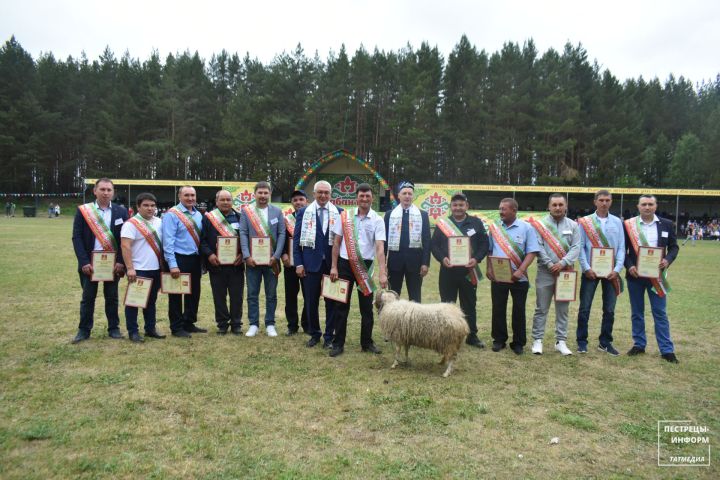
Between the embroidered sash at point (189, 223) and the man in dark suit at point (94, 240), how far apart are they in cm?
74

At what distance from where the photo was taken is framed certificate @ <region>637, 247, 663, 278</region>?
5773 millimetres

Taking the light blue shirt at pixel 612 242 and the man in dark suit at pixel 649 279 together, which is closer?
the man in dark suit at pixel 649 279

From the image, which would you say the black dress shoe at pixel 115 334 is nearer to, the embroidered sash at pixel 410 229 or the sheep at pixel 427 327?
the sheep at pixel 427 327

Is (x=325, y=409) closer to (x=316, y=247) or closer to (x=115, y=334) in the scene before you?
(x=316, y=247)

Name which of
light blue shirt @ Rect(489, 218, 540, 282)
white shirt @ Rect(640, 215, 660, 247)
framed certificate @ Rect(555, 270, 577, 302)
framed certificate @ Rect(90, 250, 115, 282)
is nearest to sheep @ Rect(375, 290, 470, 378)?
light blue shirt @ Rect(489, 218, 540, 282)

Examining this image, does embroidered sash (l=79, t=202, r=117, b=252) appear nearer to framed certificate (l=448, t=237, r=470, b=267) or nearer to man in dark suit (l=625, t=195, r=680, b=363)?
framed certificate (l=448, t=237, r=470, b=267)

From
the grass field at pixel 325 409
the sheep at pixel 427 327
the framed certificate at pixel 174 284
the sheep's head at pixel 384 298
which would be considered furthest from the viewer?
the framed certificate at pixel 174 284

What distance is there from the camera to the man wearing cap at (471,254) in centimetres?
624

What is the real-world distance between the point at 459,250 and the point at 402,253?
775 millimetres

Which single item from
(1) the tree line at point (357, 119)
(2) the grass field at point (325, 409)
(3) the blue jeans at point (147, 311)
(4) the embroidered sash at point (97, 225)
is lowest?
(2) the grass field at point (325, 409)

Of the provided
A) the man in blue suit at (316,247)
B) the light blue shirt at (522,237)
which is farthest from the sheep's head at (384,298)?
the light blue shirt at (522,237)

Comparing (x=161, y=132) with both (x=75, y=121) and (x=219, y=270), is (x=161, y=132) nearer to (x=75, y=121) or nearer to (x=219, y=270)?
(x=75, y=121)

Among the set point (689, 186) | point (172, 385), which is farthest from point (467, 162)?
point (172, 385)

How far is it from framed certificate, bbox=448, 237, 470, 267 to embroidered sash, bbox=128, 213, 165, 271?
4045 mm
